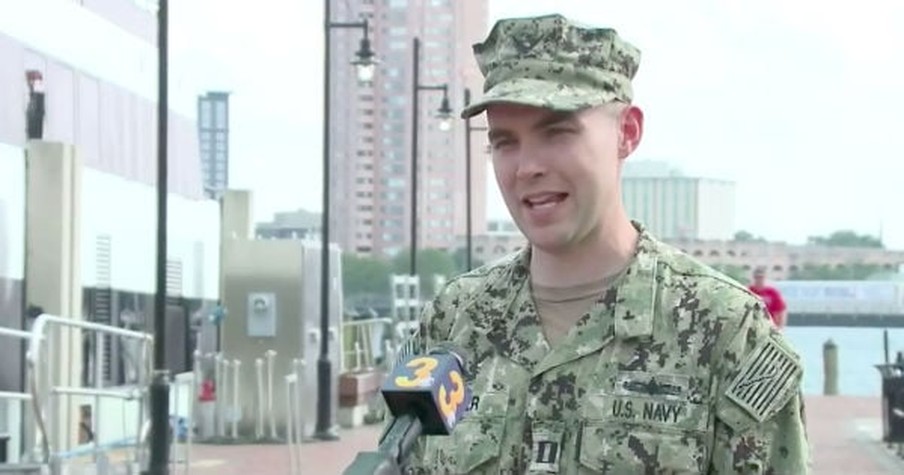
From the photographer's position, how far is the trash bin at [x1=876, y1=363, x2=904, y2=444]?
18125mm

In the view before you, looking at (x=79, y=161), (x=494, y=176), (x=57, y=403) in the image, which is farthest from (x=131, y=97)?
(x=494, y=176)

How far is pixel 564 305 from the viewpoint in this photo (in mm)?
2703

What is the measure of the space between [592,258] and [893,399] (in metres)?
16.5

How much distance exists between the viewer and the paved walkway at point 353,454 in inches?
651

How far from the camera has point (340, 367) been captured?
22.0m

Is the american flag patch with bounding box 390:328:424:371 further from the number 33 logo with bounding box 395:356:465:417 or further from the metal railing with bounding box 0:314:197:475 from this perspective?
the metal railing with bounding box 0:314:197:475

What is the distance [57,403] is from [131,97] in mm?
5486

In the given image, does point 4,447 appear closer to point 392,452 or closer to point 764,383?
point 764,383

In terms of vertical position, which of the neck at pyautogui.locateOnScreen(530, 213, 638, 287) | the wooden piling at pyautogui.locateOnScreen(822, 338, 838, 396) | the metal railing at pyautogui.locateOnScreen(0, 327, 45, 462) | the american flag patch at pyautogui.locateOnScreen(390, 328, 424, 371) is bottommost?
the wooden piling at pyautogui.locateOnScreen(822, 338, 838, 396)

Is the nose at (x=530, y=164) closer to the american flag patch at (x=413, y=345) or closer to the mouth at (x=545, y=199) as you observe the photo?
the mouth at (x=545, y=199)

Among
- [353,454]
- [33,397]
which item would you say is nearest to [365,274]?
[353,454]

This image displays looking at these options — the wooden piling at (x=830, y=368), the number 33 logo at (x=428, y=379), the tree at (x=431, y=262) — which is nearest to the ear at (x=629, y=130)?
the number 33 logo at (x=428, y=379)

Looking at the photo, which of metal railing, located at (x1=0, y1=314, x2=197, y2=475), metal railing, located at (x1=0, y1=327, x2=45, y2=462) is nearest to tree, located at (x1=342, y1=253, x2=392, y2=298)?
metal railing, located at (x1=0, y1=314, x2=197, y2=475)

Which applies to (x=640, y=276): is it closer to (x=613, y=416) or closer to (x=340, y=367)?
(x=613, y=416)
